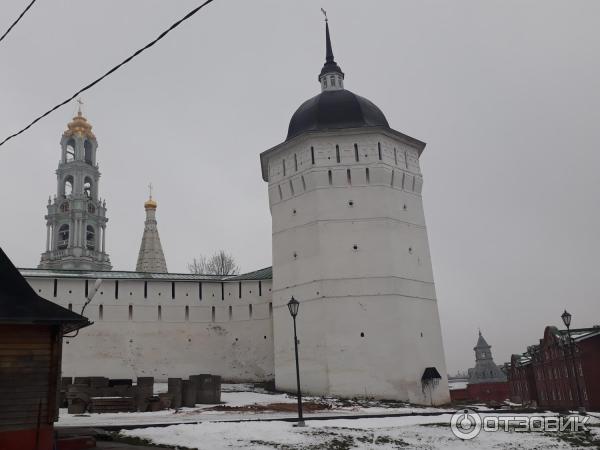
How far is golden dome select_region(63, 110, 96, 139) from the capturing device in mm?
52188

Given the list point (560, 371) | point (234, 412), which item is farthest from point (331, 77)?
point (560, 371)

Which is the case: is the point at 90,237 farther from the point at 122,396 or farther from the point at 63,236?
the point at 122,396

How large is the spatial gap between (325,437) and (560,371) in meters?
24.1

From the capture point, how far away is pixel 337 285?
21453 millimetres

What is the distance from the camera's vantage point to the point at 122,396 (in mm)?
15633

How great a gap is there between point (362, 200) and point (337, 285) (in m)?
3.53

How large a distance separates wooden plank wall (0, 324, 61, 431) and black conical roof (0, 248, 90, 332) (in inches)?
9.9

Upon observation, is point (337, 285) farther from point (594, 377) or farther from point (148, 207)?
point (148, 207)

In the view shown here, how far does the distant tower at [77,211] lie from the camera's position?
49.4 metres

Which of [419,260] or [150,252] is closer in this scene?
[419,260]

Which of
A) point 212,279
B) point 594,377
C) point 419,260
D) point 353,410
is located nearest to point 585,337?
point 594,377

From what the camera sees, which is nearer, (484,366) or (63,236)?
(63,236)

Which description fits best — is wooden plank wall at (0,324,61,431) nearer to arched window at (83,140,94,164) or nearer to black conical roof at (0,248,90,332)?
black conical roof at (0,248,90,332)

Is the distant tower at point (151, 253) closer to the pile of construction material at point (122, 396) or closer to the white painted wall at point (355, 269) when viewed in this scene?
the white painted wall at point (355, 269)
